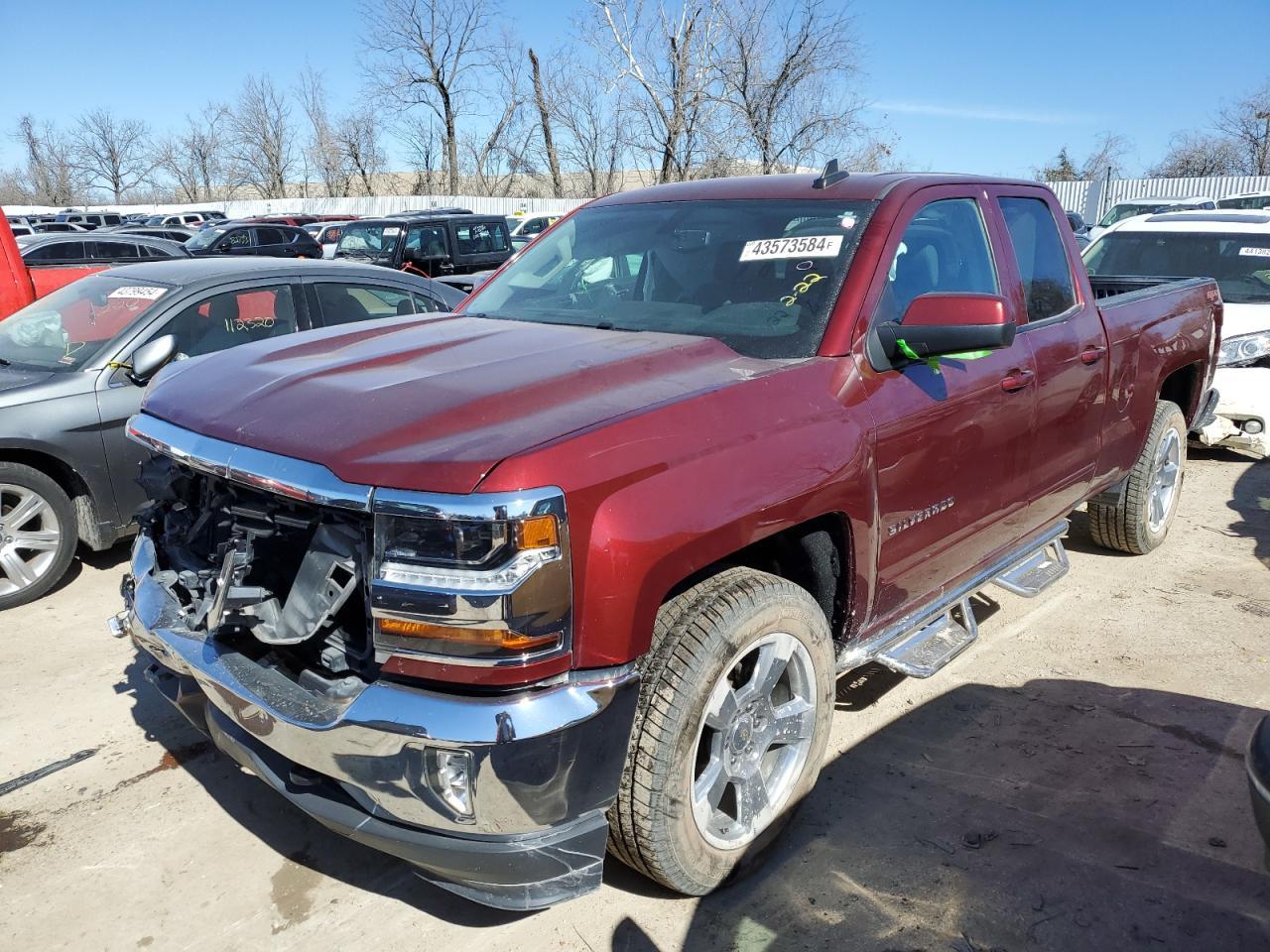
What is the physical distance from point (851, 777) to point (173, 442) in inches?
95.4

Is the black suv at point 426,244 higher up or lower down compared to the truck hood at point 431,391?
lower down

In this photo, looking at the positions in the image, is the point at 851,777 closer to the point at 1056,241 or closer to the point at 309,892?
the point at 309,892

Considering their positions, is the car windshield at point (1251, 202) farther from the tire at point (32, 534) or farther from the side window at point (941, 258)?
the tire at point (32, 534)

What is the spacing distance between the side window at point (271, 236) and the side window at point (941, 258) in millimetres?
19172

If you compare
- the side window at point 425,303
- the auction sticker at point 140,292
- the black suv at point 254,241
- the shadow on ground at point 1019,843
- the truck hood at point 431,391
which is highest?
the truck hood at point 431,391

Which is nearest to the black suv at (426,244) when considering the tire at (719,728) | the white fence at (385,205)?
the tire at (719,728)

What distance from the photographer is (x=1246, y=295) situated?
761 centimetres

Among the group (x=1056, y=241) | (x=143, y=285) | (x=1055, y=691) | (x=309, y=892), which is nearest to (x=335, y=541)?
(x=309, y=892)

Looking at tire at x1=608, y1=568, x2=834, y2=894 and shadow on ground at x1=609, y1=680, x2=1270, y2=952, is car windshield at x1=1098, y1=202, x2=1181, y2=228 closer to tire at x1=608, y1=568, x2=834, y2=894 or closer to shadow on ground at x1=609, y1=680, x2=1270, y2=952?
shadow on ground at x1=609, y1=680, x2=1270, y2=952

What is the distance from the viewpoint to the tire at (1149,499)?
5.18 m

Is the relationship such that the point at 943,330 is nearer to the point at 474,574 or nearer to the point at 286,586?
the point at 474,574

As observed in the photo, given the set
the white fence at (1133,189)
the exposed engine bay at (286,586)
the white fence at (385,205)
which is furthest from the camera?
the white fence at (385,205)

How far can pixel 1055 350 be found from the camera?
3.82m

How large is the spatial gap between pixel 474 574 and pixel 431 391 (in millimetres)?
697
